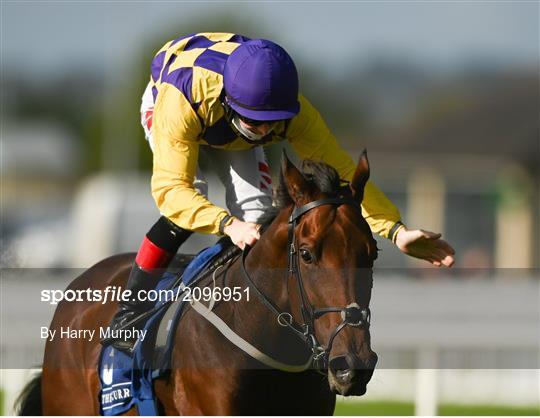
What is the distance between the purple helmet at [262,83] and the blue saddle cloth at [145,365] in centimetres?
60

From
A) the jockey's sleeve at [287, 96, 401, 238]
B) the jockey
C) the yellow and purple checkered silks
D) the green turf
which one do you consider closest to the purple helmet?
the jockey

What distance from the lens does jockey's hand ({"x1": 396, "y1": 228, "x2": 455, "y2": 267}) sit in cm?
419

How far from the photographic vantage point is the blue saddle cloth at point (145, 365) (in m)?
4.27

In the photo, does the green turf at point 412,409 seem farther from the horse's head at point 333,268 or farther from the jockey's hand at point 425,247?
the horse's head at point 333,268

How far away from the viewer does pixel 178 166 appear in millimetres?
4117

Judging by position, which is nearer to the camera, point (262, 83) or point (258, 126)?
point (262, 83)

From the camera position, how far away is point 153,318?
435cm

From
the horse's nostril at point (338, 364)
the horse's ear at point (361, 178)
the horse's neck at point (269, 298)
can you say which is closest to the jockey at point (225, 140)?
the horse's neck at point (269, 298)

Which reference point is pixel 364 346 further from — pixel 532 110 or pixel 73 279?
pixel 532 110

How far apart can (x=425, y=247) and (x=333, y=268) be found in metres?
0.77

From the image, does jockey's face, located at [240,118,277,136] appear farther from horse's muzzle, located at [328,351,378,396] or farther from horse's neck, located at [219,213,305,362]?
horse's muzzle, located at [328,351,378,396]

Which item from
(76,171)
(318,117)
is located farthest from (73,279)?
(76,171)

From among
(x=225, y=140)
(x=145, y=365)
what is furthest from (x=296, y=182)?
(x=145, y=365)

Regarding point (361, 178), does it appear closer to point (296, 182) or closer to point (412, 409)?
point (296, 182)
